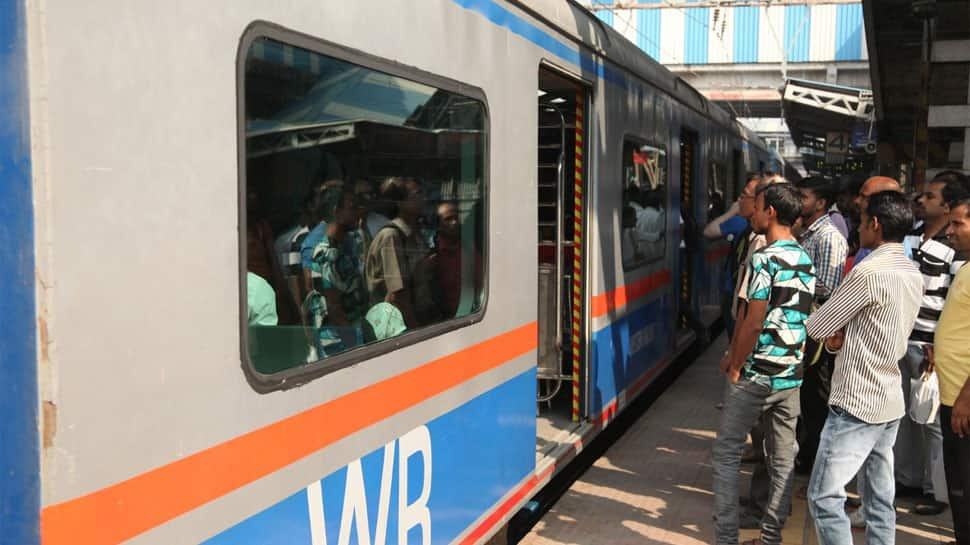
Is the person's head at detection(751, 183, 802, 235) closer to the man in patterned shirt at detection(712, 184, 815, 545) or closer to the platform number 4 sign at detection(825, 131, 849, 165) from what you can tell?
the man in patterned shirt at detection(712, 184, 815, 545)

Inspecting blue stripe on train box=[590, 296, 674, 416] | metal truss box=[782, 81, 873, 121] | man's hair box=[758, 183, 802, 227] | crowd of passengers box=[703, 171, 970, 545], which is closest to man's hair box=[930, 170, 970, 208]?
crowd of passengers box=[703, 171, 970, 545]

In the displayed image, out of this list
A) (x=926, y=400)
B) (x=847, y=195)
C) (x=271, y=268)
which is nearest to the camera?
(x=271, y=268)

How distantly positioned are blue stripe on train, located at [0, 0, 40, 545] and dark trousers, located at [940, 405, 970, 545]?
367 cm

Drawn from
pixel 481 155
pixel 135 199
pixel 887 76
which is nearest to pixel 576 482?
pixel 481 155

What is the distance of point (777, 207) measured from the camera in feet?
14.5

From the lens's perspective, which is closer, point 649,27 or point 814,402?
point 814,402

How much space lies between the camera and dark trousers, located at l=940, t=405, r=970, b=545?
170 inches

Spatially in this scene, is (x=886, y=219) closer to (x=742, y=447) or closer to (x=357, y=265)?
(x=742, y=447)

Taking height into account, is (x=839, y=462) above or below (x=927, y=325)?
below

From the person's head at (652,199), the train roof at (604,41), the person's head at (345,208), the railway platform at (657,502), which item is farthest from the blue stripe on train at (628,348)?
the person's head at (345,208)

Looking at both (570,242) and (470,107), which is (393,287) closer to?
(470,107)

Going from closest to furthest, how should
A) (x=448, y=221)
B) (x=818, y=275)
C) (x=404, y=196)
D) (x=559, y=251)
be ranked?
(x=404, y=196)
(x=448, y=221)
(x=818, y=275)
(x=559, y=251)

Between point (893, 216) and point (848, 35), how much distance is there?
3182 centimetres

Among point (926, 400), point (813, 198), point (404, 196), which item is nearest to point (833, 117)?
point (813, 198)
